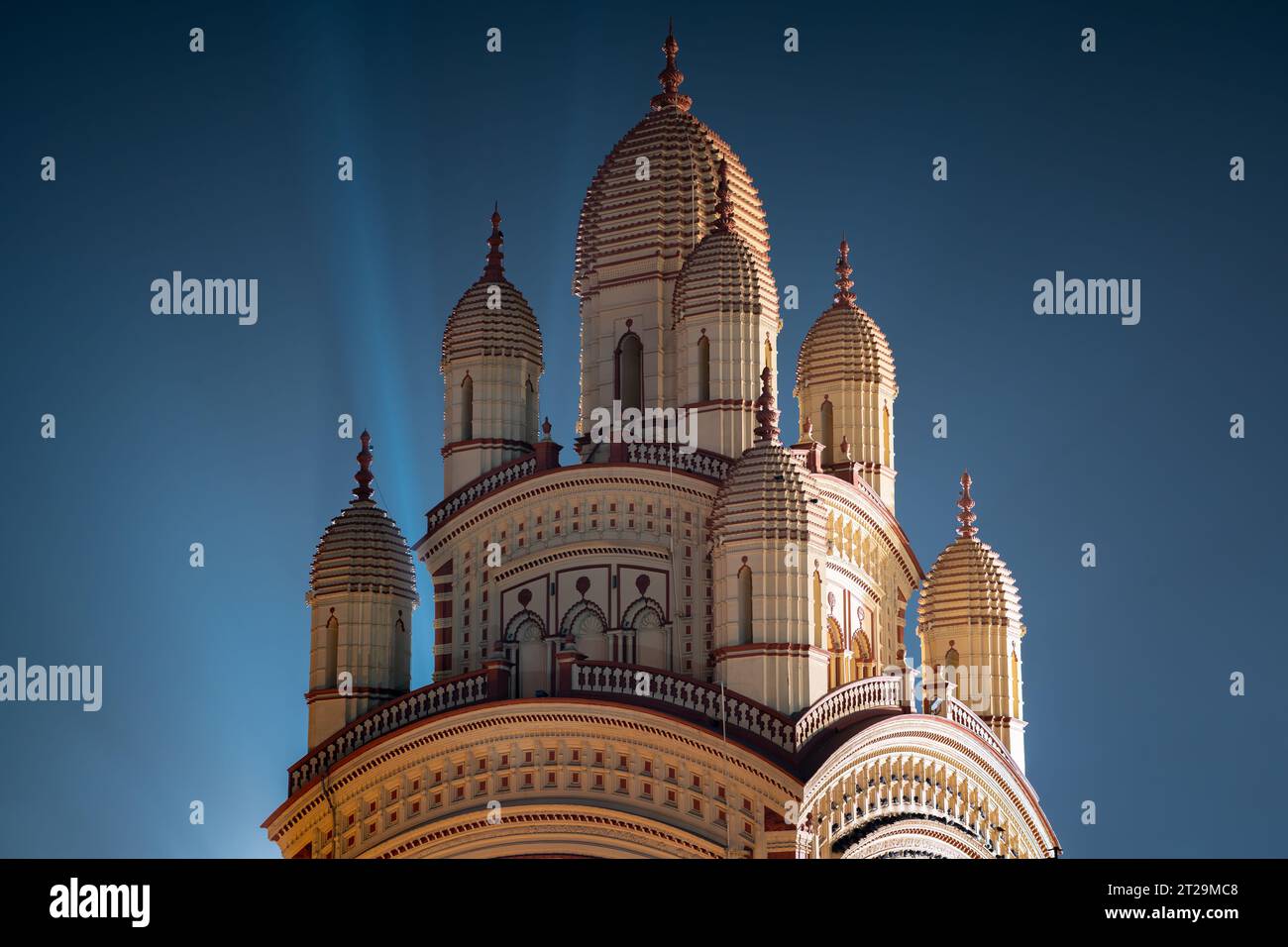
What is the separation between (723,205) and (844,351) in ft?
18.4

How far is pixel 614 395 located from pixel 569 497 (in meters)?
3.48

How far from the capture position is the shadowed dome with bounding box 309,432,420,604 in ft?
160

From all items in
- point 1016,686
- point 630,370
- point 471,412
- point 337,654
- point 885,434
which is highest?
point 630,370

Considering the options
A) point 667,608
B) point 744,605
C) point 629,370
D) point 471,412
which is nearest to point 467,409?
point 471,412

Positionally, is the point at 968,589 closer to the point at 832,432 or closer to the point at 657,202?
the point at 832,432

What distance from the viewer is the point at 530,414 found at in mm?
51438

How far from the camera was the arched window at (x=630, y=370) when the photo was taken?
51.0m

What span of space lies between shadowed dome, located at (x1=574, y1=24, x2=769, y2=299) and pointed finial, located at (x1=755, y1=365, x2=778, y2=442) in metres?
6.15

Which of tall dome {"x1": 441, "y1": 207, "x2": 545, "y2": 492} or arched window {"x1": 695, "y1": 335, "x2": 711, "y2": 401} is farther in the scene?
tall dome {"x1": 441, "y1": 207, "x2": 545, "y2": 492}

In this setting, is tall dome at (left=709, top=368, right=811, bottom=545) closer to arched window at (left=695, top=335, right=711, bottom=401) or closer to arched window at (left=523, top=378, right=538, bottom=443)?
arched window at (left=695, top=335, right=711, bottom=401)

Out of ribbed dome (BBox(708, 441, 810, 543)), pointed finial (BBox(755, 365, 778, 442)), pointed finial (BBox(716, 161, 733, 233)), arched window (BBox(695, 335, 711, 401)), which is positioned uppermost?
pointed finial (BBox(716, 161, 733, 233))

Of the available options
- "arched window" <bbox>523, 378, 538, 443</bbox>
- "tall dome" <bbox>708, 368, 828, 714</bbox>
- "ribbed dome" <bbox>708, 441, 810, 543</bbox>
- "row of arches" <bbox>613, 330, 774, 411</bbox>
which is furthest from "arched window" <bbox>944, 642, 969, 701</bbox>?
"arched window" <bbox>523, 378, 538, 443</bbox>
